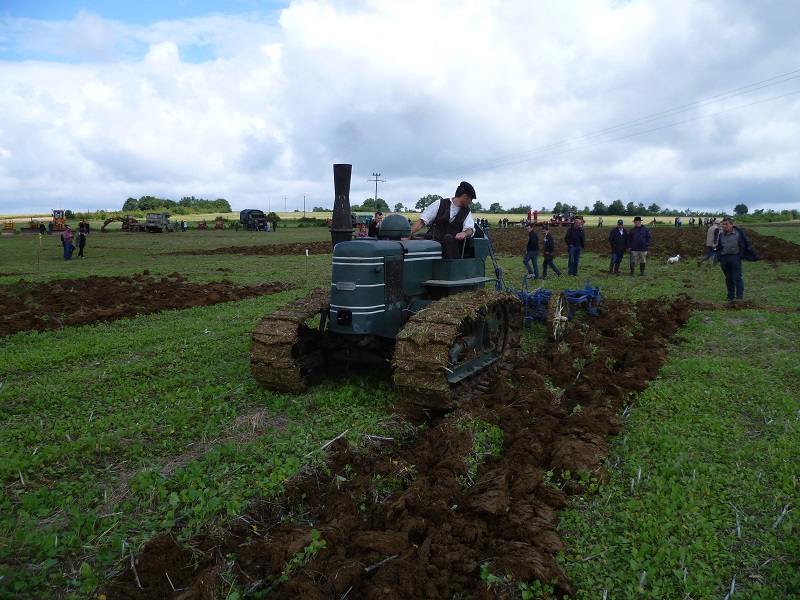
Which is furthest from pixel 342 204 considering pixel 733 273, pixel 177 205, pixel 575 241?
pixel 177 205

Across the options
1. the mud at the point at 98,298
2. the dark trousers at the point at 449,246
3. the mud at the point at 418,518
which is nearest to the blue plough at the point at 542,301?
the dark trousers at the point at 449,246

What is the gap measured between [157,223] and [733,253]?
4818 centimetres

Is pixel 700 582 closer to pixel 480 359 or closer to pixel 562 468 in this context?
pixel 562 468

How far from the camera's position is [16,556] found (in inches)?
145

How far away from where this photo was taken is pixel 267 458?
4973 millimetres

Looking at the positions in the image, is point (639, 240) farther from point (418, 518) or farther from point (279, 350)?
point (418, 518)

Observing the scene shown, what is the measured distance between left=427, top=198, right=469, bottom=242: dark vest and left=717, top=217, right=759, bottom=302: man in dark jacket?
Result: 26.7 feet

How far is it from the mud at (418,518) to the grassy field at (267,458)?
19 centimetres

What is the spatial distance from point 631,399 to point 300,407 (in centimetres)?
382

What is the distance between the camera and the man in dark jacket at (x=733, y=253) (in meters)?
12.7

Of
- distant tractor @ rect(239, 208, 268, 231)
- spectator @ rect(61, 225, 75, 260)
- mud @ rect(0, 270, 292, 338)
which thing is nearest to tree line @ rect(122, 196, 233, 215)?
distant tractor @ rect(239, 208, 268, 231)

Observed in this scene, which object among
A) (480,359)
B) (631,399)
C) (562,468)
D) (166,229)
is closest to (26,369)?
(480,359)

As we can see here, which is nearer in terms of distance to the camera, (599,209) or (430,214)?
(430,214)

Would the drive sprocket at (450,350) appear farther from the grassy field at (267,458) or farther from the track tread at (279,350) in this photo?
the track tread at (279,350)
